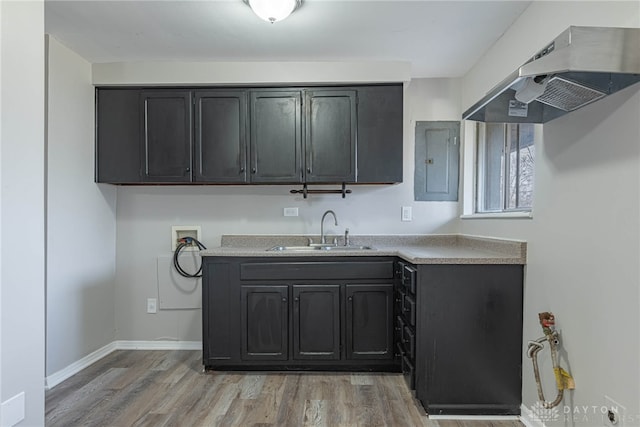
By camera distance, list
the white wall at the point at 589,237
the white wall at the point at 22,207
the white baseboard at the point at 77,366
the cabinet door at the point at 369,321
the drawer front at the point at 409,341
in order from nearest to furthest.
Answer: the white wall at the point at 589,237 < the white wall at the point at 22,207 < the drawer front at the point at 409,341 < the white baseboard at the point at 77,366 < the cabinet door at the point at 369,321

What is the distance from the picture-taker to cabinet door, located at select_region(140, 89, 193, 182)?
9.85 ft

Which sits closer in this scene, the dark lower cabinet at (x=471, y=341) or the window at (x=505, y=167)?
the dark lower cabinet at (x=471, y=341)

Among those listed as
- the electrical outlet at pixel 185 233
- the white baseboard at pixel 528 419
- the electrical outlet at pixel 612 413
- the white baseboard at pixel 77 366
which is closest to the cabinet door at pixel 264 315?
the electrical outlet at pixel 185 233

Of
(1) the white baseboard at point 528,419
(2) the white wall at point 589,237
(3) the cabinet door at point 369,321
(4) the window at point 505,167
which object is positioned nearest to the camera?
(2) the white wall at point 589,237

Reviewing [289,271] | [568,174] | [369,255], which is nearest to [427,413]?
[369,255]

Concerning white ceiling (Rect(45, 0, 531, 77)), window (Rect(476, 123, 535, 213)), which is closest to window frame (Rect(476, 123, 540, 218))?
window (Rect(476, 123, 535, 213))

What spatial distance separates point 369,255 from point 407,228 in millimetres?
700

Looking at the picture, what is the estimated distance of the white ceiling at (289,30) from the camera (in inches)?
85.8

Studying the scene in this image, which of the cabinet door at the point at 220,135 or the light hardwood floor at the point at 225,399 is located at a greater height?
the cabinet door at the point at 220,135

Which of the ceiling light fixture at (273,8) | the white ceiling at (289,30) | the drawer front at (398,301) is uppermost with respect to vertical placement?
the white ceiling at (289,30)

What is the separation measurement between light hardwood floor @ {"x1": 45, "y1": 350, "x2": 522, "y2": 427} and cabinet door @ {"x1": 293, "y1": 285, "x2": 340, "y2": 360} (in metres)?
0.27

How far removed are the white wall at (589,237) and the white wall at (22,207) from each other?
2408 millimetres

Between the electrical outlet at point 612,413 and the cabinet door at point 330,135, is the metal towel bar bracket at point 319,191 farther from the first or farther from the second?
the electrical outlet at point 612,413

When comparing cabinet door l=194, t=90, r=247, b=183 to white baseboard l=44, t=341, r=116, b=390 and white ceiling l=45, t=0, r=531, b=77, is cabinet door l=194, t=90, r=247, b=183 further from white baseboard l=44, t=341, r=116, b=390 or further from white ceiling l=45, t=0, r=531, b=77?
white baseboard l=44, t=341, r=116, b=390
